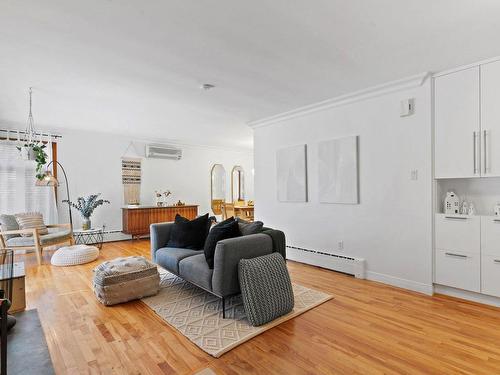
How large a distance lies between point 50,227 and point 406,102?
606 cm

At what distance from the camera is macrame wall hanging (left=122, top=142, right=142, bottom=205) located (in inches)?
260

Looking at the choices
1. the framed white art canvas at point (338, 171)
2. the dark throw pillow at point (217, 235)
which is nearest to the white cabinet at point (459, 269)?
the framed white art canvas at point (338, 171)

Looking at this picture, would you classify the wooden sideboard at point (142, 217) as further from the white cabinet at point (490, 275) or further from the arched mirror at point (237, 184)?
the white cabinet at point (490, 275)

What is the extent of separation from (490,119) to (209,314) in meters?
3.39

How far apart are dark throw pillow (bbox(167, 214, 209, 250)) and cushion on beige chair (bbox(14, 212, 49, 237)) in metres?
2.69

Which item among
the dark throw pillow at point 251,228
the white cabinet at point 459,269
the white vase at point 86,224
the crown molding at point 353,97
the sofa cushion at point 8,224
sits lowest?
the white cabinet at point 459,269

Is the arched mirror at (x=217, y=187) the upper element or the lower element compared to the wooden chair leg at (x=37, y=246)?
upper

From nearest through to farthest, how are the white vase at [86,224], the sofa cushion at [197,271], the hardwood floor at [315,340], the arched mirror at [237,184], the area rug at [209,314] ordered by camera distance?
the hardwood floor at [315,340], the area rug at [209,314], the sofa cushion at [197,271], the white vase at [86,224], the arched mirror at [237,184]

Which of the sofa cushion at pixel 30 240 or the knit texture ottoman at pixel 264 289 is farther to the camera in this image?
the sofa cushion at pixel 30 240

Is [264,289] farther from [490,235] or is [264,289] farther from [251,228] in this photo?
[490,235]

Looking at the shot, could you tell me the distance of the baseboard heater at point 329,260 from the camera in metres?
3.77

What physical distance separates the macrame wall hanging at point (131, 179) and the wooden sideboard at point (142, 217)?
0.36m

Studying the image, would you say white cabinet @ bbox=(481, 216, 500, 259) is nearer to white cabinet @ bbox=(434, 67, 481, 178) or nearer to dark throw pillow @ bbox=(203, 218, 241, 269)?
white cabinet @ bbox=(434, 67, 481, 178)

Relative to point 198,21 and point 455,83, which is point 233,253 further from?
point 455,83
